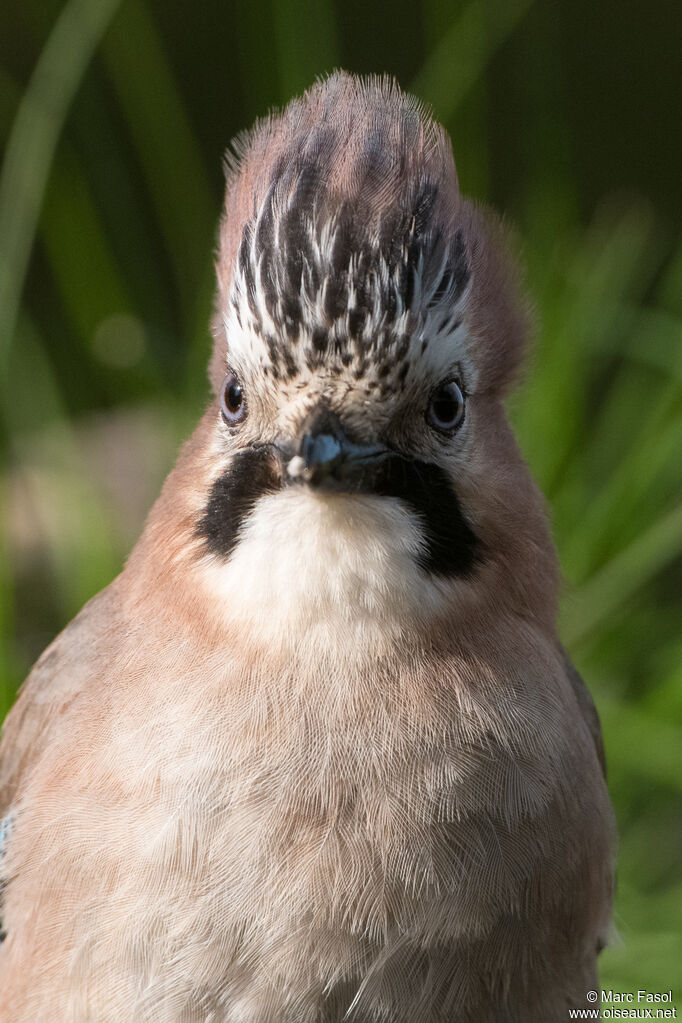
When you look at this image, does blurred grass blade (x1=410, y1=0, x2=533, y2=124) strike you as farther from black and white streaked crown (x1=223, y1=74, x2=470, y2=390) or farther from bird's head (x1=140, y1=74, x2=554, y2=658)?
black and white streaked crown (x1=223, y1=74, x2=470, y2=390)

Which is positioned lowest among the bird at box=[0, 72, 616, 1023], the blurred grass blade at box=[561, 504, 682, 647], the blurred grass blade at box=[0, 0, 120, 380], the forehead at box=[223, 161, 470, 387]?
the blurred grass blade at box=[561, 504, 682, 647]

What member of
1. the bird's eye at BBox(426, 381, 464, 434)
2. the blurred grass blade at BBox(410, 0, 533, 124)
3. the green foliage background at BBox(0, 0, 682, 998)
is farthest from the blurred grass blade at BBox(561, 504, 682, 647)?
the bird's eye at BBox(426, 381, 464, 434)

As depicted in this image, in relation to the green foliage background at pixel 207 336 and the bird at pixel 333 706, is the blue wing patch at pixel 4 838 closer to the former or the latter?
the bird at pixel 333 706

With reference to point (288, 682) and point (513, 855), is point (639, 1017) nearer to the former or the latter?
point (513, 855)

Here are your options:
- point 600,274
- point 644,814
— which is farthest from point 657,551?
point 600,274

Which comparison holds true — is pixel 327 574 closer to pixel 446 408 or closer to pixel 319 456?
pixel 319 456

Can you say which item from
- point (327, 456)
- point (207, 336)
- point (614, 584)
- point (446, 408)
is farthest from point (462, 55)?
point (327, 456)

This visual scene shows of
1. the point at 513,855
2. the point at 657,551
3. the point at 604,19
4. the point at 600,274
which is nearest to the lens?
the point at 513,855
